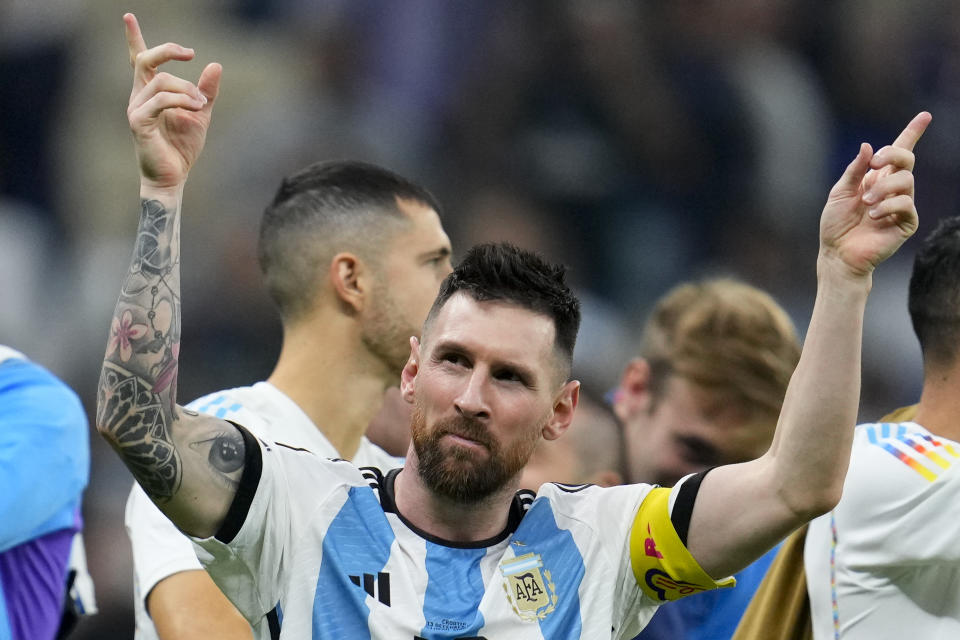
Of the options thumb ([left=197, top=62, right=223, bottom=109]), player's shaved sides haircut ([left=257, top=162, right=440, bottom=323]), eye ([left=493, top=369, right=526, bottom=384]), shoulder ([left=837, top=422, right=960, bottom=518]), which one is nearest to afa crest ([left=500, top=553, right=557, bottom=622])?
eye ([left=493, top=369, right=526, bottom=384])

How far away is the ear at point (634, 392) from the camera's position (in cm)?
533

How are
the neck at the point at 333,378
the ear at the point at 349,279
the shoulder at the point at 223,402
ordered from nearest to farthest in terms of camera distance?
the shoulder at the point at 223,402 < the neck at the point at 333,378 < the ear at the point at 349,279

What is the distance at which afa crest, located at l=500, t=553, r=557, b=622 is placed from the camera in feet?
9.59

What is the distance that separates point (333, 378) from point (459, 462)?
1408 millimetres

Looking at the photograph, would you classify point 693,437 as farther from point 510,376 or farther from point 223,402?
point 510,376

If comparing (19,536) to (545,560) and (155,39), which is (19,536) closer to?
A: (545,560)

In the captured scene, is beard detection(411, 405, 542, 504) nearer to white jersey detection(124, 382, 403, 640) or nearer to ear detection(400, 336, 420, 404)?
ear detection(400, 336, 420, 404)

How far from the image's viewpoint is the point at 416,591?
2.89m

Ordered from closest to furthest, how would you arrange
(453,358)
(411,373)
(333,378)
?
(453,358) → (411,373) → (333,378)

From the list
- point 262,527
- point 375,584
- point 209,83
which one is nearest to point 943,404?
point 375,584

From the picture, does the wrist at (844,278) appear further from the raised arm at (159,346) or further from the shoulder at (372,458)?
the shoulder at (372,458)

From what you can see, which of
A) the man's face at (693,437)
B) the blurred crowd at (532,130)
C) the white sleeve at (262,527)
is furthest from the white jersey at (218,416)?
the blurred crowd at (532,130)

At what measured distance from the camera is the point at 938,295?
377 cm

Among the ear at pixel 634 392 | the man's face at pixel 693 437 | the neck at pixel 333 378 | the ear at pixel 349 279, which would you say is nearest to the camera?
the neck at pixel 333 378
